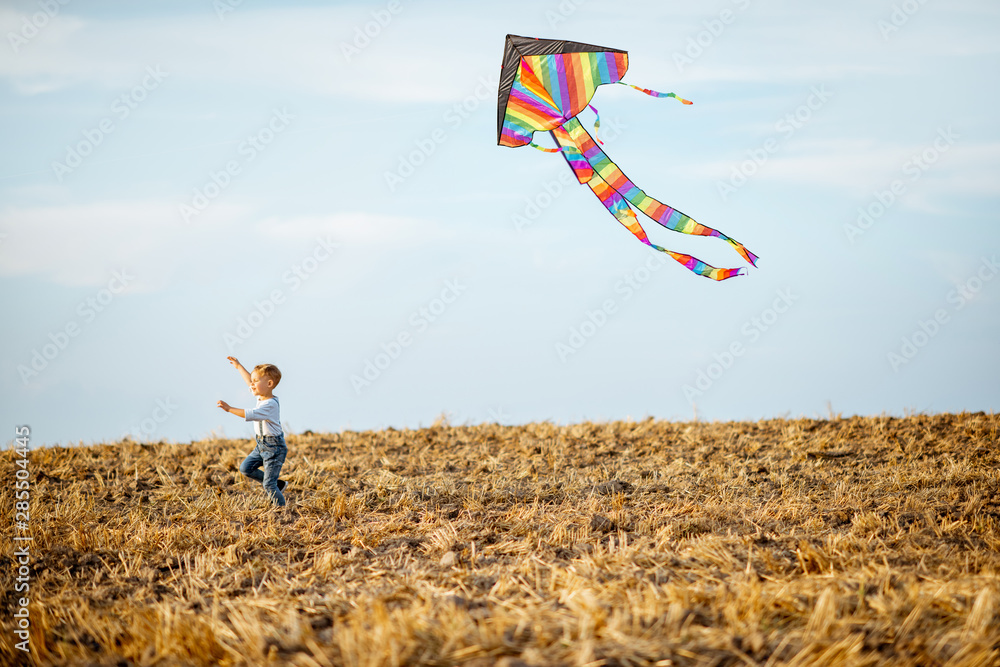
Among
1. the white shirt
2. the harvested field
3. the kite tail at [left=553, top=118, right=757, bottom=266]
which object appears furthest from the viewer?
the white shirt

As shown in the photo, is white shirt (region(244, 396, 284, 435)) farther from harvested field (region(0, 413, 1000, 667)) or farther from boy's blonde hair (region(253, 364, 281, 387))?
harvested field (region(0, 413, 1000, 667))

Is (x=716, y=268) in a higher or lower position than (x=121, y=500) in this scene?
higher

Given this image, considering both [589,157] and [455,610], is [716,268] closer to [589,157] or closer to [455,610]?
[589,157]

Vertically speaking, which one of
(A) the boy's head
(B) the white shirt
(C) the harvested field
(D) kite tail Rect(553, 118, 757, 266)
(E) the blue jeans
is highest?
(D) kite tail Rect(553, 118, 757, 266)

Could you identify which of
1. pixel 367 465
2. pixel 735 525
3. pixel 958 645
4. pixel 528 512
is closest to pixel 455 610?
pixel 958 645

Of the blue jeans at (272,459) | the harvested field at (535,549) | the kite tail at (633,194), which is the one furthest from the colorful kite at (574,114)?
the blue jeans at (272,459)

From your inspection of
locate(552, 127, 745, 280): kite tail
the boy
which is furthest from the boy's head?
locate(552, 127, 745, 280): kite tail

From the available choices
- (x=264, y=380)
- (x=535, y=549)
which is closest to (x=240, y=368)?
(x=264, y=380)

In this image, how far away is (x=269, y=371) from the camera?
7.33 m

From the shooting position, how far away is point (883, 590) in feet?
13.0

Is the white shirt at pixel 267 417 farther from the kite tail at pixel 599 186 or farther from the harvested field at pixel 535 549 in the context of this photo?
the kite tail at pixel 599 186

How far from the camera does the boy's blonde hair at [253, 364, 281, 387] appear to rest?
729 centimetres

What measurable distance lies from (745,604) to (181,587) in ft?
11.5

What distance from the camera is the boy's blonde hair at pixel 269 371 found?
7.29 metres
